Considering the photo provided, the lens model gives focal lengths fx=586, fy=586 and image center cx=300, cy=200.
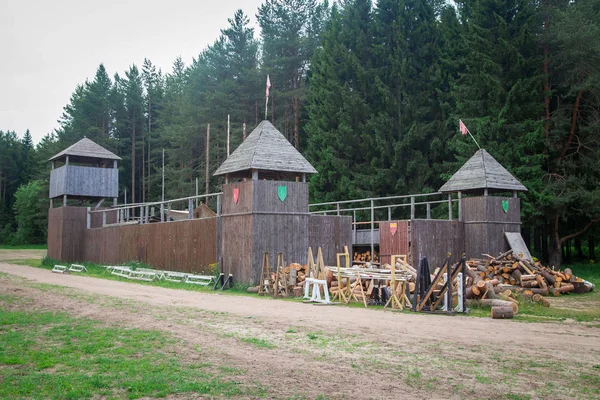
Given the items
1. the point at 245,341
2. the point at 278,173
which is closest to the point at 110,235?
the point at 278,173

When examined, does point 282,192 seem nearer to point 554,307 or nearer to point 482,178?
point 482,178

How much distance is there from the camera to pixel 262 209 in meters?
20.2

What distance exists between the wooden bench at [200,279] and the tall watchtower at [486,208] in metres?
9.88

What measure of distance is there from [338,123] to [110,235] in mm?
17145

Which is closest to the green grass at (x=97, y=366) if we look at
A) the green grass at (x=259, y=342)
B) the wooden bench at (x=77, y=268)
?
the green grass at (x=259, y=342)

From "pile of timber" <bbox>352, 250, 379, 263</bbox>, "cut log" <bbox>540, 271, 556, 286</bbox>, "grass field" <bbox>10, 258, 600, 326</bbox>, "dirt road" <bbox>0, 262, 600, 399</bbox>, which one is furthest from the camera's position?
"pile of timber" <bbox>352, 250, 379, 263</bbox>

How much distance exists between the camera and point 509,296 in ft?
53.5

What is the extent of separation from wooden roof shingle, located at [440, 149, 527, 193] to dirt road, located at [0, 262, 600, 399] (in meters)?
9.82

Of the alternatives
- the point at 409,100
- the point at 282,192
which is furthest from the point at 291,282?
the point at 409,100

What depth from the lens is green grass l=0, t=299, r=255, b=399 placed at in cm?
680

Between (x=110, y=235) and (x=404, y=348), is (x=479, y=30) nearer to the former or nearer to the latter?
(x=110, y=235)

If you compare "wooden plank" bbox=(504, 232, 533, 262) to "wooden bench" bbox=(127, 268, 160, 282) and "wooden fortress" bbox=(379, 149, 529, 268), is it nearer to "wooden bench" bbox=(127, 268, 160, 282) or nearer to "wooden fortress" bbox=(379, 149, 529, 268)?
"wooden fortress" bbox=(379, 149, 529, 268)

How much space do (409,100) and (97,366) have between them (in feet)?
105

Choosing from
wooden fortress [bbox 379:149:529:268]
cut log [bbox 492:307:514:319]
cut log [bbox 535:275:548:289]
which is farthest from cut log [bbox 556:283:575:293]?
cut log [bbox 492:307:514:319]
